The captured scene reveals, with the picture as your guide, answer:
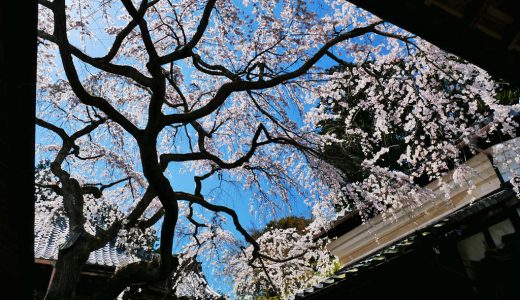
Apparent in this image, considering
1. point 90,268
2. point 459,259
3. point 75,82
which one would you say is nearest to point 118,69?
point 75,82

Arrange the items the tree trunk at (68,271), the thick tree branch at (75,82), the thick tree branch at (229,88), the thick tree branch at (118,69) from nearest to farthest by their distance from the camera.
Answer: the tree trunk at (68,271) → the thick tree branch at (75,82) → the thick tree branch at (229,88) → the thick tree branch at (118,69)

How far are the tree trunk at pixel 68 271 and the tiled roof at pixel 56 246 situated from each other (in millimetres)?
4789

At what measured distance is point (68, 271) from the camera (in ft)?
13.9

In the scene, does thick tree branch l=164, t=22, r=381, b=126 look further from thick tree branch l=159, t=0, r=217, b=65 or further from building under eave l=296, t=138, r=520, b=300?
A: building under eave l=296, t=138, r=520, b=300

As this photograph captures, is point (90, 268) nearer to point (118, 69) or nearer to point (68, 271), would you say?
point (68, 271)

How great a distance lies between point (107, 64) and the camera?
5297mm

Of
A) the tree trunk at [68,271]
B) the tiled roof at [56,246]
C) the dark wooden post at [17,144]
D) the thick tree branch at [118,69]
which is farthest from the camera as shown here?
the tiled roof at [56,246]

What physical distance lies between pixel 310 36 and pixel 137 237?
638 centimetres

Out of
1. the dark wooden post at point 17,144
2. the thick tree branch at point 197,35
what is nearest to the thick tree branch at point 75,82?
the thick tree branch at point 197,35

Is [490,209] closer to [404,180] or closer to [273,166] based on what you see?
[404,180]

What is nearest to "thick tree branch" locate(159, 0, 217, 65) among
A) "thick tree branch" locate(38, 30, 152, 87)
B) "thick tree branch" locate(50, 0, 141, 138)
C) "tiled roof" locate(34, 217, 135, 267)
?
"thick tree branch" locate(38, 30, 152, 87)

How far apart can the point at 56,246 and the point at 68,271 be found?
6821mm

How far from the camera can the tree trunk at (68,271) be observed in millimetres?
4066

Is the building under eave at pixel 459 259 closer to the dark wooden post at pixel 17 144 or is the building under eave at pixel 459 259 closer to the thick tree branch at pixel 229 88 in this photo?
the thick tree branch at pixel 229 88
